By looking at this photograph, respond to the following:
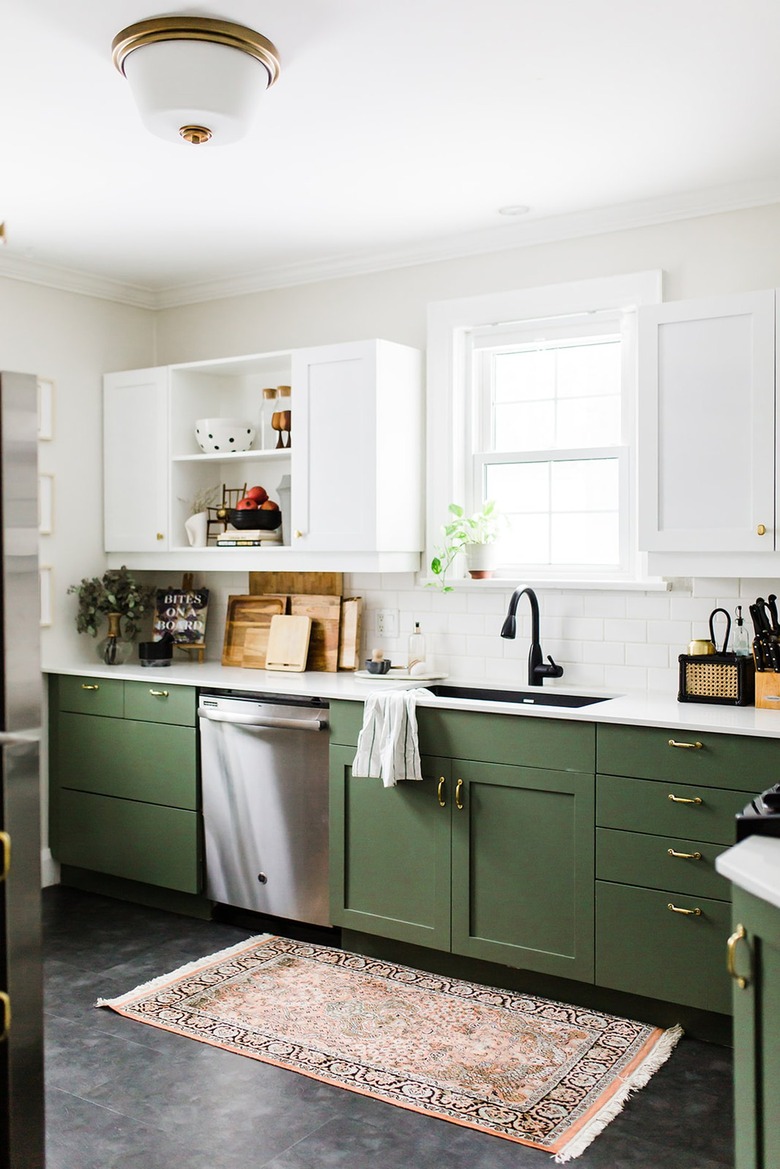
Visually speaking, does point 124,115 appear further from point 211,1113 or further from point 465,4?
point 211,1113

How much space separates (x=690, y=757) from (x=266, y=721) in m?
1.58

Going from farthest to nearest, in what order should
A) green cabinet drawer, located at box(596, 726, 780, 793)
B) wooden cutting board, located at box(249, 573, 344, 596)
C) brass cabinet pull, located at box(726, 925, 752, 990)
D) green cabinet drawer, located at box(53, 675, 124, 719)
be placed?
1. wooden cutting board, located at box(249, 573, 344, 596)
2. green cabinet drawer, located at box(53, 675, 124, 719)
3. green cabinet drawer, located at box(596, 726, 780, 793)
4. brass cabinet pull, located at box(726, 925, 752, 990)

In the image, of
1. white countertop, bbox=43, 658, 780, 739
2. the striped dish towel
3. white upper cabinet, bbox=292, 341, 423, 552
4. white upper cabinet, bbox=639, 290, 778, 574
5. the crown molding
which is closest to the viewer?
white countertop, bbox=43, 658, 780, 739

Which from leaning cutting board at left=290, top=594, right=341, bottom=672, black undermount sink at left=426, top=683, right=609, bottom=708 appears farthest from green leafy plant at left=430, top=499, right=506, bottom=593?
leaning cutting board at left=290, top=594, right=341, bottom=672

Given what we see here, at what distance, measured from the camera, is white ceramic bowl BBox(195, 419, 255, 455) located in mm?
→ 4660

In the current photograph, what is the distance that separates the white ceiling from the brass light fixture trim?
1.1 inches

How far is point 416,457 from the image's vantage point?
4320 millimetres

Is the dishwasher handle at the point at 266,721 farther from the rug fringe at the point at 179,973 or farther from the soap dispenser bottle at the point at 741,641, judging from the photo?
the soap dispenser bottle at the point at 741,641

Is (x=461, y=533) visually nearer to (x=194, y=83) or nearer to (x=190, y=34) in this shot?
(x=194, y=83)

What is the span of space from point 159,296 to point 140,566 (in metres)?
1.33

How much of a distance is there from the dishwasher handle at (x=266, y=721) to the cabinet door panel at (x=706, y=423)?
1334 mm

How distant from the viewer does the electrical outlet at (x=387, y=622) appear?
176 inches

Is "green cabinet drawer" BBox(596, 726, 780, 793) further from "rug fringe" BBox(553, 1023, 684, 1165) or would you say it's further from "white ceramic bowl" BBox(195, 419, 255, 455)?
"white ceramic bowl" BBox(195, 419, 255, 455)

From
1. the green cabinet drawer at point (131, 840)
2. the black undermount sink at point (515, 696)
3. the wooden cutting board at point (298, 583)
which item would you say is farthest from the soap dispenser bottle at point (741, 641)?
the green cabinet drawer at point (131, 840)
